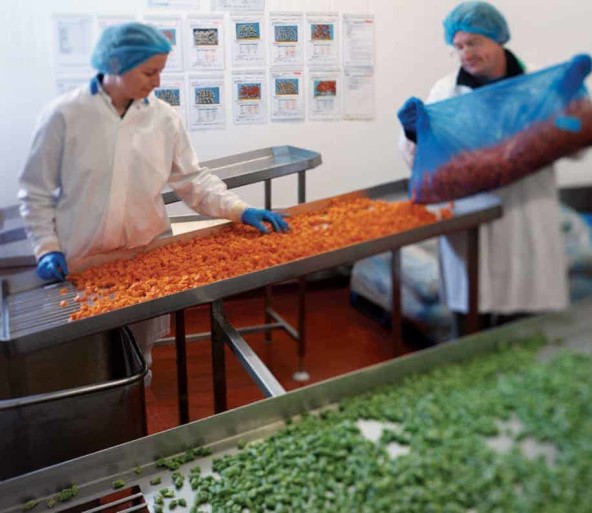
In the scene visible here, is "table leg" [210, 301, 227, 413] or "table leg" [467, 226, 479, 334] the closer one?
"table leg" [467, 226, 479, 334]

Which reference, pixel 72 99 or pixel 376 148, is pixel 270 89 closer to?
pixel 376 148

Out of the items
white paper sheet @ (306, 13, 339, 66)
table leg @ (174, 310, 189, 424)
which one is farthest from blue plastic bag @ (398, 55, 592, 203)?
table leg @ (174, 310, 189, 424)

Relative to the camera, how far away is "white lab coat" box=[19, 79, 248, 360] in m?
1.31

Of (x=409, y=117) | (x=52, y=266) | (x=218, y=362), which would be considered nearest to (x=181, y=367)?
(x=218, y=362)

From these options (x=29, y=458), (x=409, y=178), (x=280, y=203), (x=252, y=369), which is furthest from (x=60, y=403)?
(x=409, y=178)

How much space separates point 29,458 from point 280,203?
742 millimetres

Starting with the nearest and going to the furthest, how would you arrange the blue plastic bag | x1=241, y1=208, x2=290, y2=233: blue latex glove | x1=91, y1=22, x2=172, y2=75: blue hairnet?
the blue plastic bag → x1=91, y1=22, x2=172, y2=75: blue hairnet → x1=241, y1=208, x2=290, y2=233: blue latex glove

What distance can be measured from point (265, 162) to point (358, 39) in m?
0.28

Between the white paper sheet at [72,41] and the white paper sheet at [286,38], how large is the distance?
0.32 metres

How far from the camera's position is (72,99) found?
132cm

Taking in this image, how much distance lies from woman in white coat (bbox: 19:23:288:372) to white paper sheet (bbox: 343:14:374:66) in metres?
0.32

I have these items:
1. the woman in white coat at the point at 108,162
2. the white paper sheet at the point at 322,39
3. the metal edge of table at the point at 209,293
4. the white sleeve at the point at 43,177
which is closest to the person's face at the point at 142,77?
the woman in white coat at the point at 108,162

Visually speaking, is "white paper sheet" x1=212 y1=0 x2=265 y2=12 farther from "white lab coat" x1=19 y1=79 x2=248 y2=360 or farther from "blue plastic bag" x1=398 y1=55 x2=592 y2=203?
"blue plastic bag" x1=398 y1=55 x2=592 y2=203

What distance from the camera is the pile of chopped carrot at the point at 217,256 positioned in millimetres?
1375
